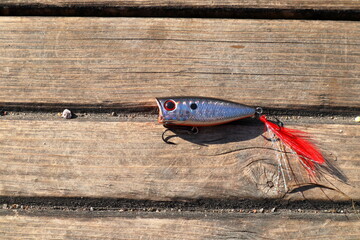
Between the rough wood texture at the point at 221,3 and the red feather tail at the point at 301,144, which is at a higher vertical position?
the rough wood texture at the point at 221,3

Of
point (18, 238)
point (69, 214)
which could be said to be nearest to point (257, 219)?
point (69, 214)

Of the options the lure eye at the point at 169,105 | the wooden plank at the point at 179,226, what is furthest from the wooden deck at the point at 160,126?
the lure eye at the point at 169,105

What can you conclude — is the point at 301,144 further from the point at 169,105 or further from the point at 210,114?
the point at 169,105

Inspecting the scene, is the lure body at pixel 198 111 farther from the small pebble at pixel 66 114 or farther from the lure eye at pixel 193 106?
Result: the small pebble at pixel 66 114

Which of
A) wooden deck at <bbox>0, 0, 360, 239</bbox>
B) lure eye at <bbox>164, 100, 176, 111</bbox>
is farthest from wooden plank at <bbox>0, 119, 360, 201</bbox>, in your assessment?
lure eye at <bbox>164, 100, 176, 111</bbox>

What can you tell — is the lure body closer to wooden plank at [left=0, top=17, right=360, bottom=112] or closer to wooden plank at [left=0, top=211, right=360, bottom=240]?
wooden plank at [left=0, top=17, right=360, bottom=112]
